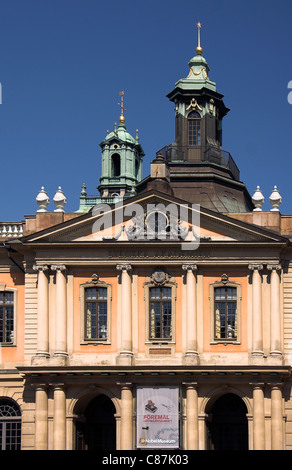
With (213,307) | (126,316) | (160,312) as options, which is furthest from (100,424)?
(213,307)

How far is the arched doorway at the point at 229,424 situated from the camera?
209 ft

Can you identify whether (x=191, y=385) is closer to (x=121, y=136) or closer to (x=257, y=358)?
(x=257, y=358)

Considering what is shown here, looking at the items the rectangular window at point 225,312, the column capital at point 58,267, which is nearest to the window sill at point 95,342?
the column capital at point 58,267

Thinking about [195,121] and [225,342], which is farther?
[195,121]

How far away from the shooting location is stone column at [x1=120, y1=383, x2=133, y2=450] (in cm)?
6153

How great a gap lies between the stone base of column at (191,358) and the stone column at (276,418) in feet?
11.3

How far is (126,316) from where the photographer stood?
62.5 meters

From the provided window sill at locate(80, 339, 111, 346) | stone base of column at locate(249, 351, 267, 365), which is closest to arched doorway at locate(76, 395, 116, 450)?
A: window sill at locate(80, 339, 111, 346)

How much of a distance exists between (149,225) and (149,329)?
4632mm

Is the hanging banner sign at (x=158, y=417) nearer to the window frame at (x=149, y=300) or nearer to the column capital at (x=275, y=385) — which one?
the window frame at (x=149, y=300)

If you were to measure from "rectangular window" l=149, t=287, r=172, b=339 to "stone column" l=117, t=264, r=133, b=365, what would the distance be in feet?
3.27
